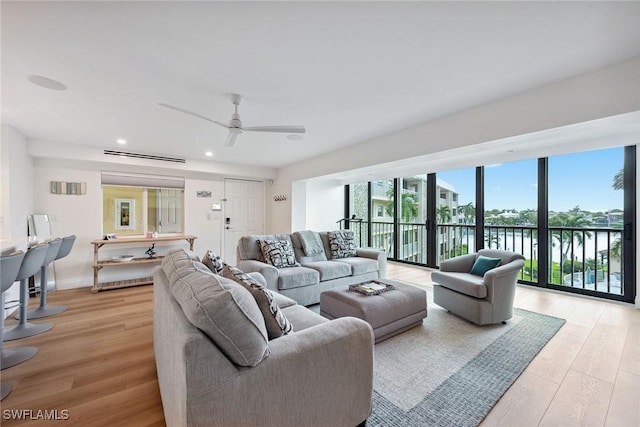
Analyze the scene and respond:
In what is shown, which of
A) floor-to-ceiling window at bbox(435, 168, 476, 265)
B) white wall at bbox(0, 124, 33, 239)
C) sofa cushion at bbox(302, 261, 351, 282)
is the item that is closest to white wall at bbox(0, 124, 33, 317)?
white wall at bbox(0, 124, 33, 239)

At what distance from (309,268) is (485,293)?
2016 millimetres

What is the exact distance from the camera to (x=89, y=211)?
441cm

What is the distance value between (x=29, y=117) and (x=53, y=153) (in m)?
1.21

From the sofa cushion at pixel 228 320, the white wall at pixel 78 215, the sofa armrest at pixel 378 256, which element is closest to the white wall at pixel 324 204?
the sofa armrest at pixel 378 256

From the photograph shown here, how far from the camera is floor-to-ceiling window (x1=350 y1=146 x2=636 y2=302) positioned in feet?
11.1

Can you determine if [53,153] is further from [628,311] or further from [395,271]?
[628,311]

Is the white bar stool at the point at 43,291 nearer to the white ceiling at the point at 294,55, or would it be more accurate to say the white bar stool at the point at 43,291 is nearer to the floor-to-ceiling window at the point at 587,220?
the white ceiling at the point at 294,55

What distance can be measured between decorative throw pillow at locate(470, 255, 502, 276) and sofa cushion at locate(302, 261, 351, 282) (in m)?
1.60

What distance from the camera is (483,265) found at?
3.09 metres

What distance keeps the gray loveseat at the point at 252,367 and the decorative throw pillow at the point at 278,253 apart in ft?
6.56

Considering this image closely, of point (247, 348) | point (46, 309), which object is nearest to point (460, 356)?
point (247, 348)

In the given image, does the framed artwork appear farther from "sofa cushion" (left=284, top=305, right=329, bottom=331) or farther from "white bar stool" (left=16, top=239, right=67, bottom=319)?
"sofa cushion" (left=284, top=305, right=329, bottom=331)

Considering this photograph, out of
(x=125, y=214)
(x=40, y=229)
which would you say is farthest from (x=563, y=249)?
(x=40, y=229)

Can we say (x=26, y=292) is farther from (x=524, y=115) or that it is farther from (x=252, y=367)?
(x=524, y=115)
